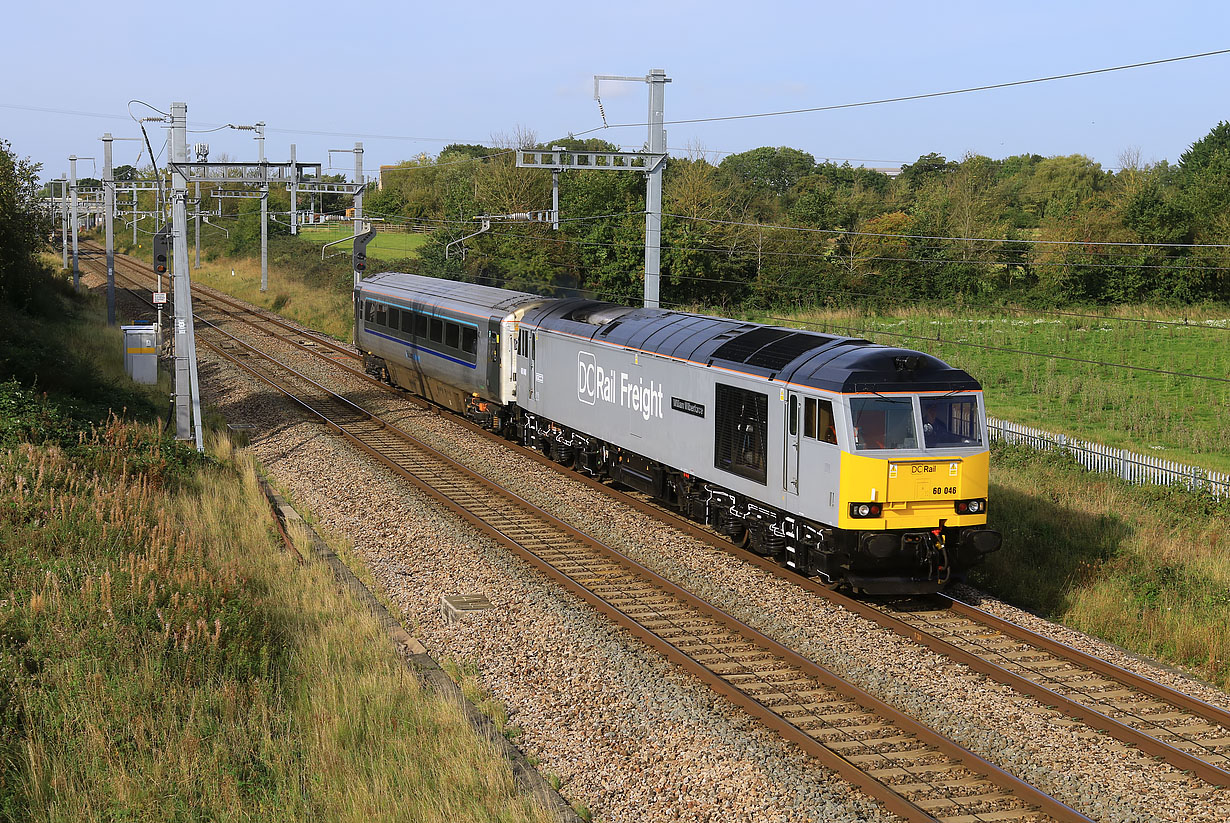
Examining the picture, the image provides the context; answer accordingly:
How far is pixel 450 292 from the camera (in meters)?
27.2

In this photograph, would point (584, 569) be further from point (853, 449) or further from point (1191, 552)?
point (1191, 552)

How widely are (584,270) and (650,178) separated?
30792 mm

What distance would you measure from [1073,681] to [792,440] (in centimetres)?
427

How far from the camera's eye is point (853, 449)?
12.5 meters

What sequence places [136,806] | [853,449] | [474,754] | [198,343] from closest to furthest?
[136,806] → [474,754] → [853,449] → [198,343]

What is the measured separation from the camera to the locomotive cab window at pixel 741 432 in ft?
46.2

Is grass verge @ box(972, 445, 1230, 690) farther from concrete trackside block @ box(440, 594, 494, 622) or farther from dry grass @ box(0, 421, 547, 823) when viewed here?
dry grass @ box(0, 421, 547, 823)

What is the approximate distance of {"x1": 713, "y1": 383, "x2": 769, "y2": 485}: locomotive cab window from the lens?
46.2 ft

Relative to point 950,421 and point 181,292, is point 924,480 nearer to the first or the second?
point 950,421

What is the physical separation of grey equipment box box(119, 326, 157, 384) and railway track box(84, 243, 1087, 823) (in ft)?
44.7

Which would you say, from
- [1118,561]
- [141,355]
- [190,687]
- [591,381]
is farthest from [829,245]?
[190,687]

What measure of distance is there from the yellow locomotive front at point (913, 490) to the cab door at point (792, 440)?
0.88 m

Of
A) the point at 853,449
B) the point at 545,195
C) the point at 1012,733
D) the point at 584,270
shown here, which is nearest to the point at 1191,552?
the point at 853,449

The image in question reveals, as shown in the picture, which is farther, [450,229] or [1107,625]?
[450,229]
